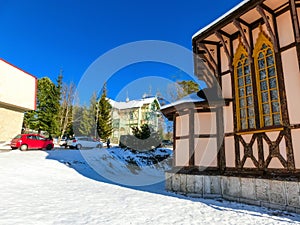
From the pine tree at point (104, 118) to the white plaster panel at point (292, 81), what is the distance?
2608 centimetres

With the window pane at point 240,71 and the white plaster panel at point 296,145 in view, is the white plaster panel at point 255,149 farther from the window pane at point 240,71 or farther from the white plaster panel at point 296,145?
the window pane at point 240,71

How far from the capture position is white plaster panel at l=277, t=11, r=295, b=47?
571 centimetres

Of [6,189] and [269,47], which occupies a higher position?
[269,47]

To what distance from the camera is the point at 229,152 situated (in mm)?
6785

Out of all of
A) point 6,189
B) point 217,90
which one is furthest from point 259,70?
point 6,189

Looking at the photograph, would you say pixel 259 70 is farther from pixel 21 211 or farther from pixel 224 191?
pixel 21 211

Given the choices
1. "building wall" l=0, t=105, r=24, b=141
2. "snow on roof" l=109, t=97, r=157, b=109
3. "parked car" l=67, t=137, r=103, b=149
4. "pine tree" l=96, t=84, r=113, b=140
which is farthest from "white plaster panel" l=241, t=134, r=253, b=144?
"snow on roof" l=109, t=97, r=157, b=109

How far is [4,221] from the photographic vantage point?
4.05 metres

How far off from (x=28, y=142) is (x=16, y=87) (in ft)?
17.4

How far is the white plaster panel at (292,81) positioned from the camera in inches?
211

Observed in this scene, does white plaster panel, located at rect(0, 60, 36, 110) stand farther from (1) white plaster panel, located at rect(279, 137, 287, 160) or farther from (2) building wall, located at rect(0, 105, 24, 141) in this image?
(1) white plaster panel, located at rect(279, 137, 287, 160)

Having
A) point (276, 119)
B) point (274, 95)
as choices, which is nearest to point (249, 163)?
point (276, 119)

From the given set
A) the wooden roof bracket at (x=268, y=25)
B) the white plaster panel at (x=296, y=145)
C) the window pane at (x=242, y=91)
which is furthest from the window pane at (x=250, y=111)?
the wooden roof bracket at (x=268, y=25)

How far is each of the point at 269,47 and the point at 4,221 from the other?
7762mm
